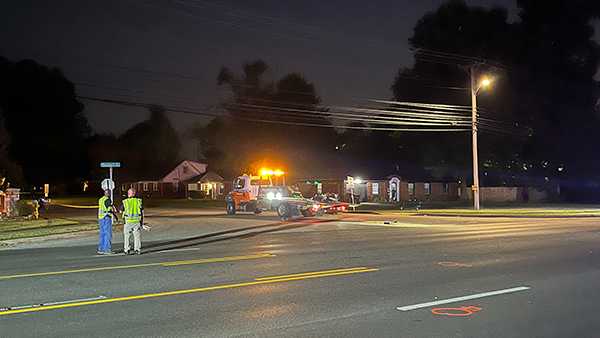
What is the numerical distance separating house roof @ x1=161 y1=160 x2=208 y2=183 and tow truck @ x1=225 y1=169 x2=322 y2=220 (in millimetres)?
46695

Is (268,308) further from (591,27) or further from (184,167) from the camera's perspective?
(184,167)

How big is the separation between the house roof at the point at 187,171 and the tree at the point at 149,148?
1328cm

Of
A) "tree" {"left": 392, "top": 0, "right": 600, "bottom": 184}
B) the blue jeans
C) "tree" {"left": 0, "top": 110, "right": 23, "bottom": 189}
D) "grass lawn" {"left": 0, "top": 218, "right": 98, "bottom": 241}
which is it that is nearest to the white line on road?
the blue jeans

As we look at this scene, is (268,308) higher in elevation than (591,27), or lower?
lower

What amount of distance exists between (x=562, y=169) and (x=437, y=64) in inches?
725

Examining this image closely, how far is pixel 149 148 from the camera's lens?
360ft

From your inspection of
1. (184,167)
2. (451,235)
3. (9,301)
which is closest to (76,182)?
(184,167)

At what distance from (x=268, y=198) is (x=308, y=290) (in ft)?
80.4

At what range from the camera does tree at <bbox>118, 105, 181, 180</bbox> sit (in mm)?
102562

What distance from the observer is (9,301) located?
9148 mm

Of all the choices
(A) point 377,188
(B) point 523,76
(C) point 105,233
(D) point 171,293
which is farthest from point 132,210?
(B) point 523,76

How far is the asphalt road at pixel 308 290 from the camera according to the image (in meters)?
7.54

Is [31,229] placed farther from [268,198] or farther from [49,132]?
[49,132]

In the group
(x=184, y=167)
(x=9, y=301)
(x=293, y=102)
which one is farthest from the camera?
(x=293, y=102)
